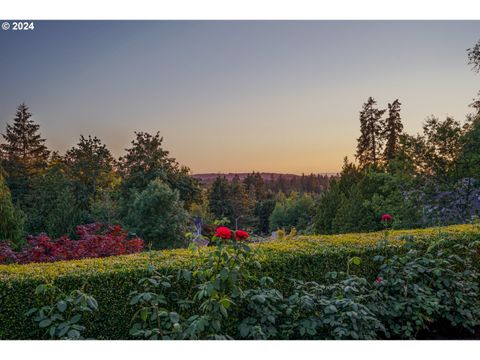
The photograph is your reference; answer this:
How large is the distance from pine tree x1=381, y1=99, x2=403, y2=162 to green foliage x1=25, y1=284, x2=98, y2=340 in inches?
662

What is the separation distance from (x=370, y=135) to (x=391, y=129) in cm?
96

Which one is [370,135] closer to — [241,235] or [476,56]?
[476,56]

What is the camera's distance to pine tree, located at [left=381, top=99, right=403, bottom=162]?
1803 cm

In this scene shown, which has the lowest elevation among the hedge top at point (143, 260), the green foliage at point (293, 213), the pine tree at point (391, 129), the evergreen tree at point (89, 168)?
the green foliage at point (293, 213)

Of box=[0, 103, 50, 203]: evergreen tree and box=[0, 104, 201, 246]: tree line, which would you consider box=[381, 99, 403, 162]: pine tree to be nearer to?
box=[0, 104, 201, 246]: tree line

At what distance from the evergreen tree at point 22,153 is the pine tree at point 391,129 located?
13.6m

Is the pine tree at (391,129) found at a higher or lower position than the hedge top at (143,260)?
higher

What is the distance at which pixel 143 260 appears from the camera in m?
3.45

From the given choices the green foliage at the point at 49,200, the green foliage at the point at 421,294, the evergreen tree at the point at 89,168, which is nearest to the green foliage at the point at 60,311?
the green foliage at the point at 421,294

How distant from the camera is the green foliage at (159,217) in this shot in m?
14.9

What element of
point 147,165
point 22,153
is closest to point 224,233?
point 22,153

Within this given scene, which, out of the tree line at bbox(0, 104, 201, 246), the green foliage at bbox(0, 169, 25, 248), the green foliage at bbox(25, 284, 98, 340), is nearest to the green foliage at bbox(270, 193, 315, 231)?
the tree line at bbox(0, 104, 201, 246)
